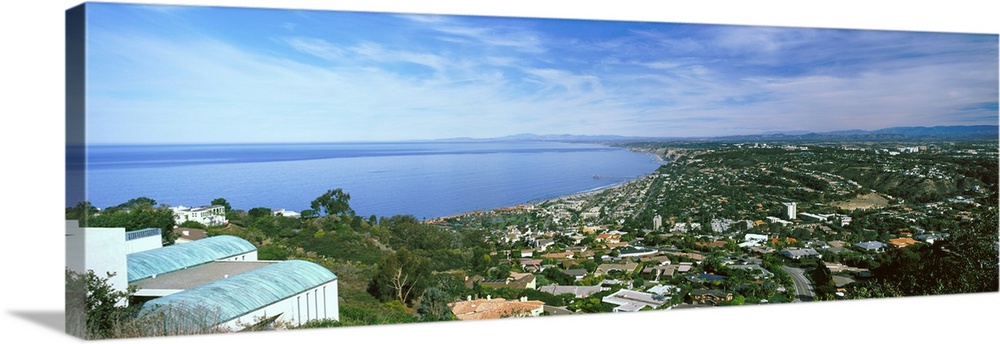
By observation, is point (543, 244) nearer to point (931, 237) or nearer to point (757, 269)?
point (757, 269)

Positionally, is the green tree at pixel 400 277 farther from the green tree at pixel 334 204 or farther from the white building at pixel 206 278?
the green tree at pixel 334 204

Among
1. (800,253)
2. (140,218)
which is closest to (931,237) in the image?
(800,253)

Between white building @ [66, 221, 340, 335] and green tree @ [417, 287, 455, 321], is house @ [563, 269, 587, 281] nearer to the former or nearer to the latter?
green tree @ [417, 287, 455, 321]

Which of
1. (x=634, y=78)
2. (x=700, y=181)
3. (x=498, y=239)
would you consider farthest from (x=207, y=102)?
(x=700, y=181)

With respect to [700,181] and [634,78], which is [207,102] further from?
[700,181]

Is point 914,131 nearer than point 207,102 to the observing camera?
No
